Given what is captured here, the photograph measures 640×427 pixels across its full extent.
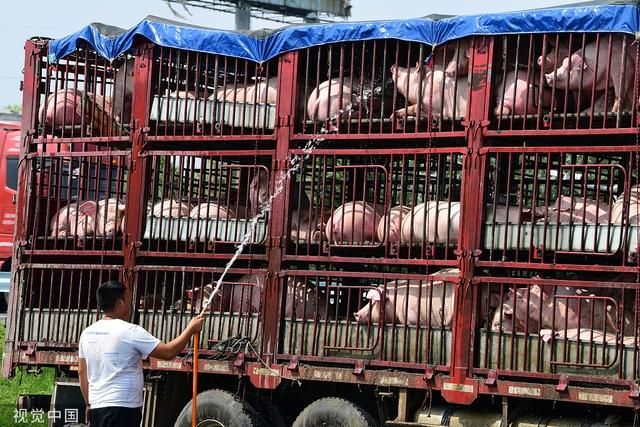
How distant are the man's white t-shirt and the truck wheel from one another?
9.65 ft

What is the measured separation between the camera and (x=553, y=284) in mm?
10117

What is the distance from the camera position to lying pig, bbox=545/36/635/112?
9969 millimetres

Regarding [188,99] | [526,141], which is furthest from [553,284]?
[188,99]

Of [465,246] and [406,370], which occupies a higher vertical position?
[465,246]

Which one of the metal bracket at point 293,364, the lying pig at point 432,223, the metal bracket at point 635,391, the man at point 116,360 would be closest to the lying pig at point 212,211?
the metal bracket at point 293,364

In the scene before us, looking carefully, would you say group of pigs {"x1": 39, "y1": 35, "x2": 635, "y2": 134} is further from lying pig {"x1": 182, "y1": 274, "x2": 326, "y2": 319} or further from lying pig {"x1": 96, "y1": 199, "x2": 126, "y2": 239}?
lying pig {"x1": 182, "y1": 274, "x2": 326, "y2": 319}

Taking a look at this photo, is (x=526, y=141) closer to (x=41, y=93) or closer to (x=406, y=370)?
(x=406, y=370)

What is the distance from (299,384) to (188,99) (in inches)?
115

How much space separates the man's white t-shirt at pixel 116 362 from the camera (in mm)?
8656

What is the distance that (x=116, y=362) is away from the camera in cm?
866

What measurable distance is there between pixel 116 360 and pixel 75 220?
435 cm

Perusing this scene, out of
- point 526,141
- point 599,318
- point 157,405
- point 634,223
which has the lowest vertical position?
point 157,405

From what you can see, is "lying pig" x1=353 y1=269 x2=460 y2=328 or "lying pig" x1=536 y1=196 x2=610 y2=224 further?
"lying pig" x1=353 y1=269 x2=460 y2=328

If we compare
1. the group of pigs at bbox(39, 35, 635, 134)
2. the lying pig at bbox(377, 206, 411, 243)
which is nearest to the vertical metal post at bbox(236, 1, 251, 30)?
the group of pigs at bbox(39, 35, 635, 134)
